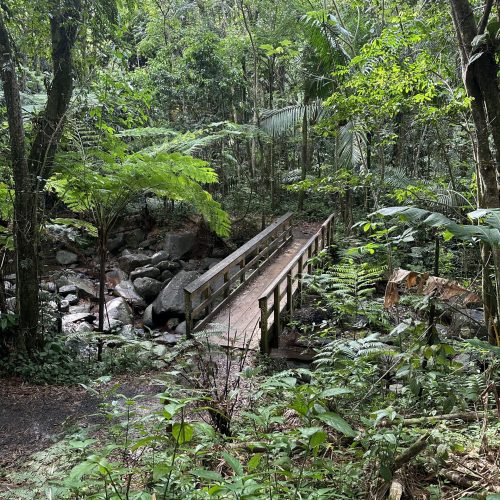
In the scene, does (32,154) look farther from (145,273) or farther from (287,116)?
(287,116)

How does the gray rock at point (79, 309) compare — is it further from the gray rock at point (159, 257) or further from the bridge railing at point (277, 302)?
the bridge railing at point (277, 302)

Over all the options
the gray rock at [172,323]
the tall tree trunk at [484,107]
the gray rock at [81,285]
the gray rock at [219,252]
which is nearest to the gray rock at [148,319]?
the gray rock at [172,323]

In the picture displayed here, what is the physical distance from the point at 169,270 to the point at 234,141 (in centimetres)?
639

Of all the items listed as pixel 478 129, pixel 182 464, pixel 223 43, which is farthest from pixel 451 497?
pixel 223 43

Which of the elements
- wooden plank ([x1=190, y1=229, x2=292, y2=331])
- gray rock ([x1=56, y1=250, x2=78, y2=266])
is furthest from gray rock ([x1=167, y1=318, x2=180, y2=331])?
gray rock ([x1=56, y1=250, x2=78, y2=266])

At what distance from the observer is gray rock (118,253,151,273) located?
1208 centimetres

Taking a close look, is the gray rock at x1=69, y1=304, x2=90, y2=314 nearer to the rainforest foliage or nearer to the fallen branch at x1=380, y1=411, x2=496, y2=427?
the rainforest foliage

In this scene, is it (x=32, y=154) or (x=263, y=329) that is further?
(x=263, y=329)

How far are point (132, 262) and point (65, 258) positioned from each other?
2.08 m

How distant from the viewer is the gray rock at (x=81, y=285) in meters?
10.2

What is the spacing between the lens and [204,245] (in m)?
13.1

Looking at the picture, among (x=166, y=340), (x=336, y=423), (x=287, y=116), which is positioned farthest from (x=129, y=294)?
(x=336, y=423)

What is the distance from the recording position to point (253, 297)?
7.94m

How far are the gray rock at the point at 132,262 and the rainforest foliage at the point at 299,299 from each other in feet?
6.59
